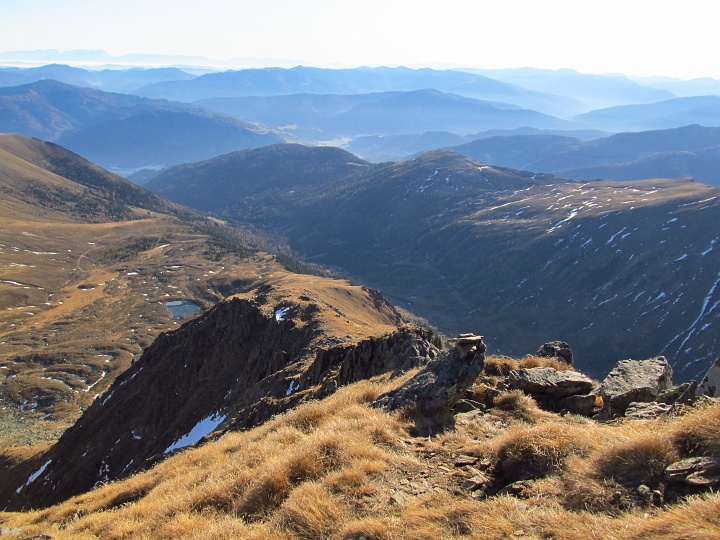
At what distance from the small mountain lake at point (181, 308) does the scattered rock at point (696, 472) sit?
162763 mm

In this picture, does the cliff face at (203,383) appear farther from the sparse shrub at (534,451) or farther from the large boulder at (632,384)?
the sparse shrub at (534,451)

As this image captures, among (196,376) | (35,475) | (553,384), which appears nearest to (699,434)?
(553,384)

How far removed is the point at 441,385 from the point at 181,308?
165447mm

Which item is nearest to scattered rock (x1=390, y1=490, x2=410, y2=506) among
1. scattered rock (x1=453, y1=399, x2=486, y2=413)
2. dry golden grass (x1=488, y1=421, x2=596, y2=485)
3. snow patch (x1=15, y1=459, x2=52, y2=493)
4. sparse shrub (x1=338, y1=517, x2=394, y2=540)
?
sparse shrub (x1=338, y1=517, x2=394, y2=540)

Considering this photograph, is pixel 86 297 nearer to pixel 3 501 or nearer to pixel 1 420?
pixel 1 420

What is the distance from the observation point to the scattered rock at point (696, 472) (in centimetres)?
732

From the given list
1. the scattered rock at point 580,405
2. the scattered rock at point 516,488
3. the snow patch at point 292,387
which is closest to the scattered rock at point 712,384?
the scattered rock at point 580,405

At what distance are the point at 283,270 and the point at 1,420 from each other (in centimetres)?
9928

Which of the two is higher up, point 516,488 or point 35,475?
point 516,488

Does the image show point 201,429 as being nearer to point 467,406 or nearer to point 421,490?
point 467,406

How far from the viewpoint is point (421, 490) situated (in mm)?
9305

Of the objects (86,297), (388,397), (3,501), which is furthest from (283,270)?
(388,397)

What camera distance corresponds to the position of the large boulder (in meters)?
12.7

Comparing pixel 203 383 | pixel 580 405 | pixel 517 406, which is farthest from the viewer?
pixel 203 383
